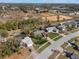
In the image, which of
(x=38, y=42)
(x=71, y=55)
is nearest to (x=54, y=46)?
(x=38, y=42)

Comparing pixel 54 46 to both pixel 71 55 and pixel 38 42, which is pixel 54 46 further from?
pixel 71 55

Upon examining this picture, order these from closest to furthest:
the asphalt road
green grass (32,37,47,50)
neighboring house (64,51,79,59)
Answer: neighboring house (64,51,79,59), the asphalt road, green grass (32,37,47,50)

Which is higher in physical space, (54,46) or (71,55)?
(71,55)

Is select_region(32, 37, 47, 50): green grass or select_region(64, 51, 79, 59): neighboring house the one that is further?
select_region(32, 37, 47, 50): green grass

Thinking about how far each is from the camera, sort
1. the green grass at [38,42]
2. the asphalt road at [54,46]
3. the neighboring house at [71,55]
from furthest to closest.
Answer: the green grass at [38,42], the asphalt road at [54,46], the neighboring house at [71,55]

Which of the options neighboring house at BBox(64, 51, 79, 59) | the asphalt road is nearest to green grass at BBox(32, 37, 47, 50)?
the asphalt road

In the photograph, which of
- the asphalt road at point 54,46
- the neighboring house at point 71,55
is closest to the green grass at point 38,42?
the asphalt road at point 54,46

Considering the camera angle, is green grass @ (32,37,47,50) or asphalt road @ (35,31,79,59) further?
green grass @ (32,37,47,50)

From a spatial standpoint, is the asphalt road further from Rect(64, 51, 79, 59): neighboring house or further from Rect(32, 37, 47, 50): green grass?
Rect(64, 51, 79, 59): neighboring house

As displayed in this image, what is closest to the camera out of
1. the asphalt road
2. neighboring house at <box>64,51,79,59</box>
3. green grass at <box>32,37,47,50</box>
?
neighboring house at <box>64,51,79,59</box>

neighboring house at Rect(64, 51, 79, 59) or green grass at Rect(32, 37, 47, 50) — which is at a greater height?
neighboring house at Rect(64, 51, 79, 59)

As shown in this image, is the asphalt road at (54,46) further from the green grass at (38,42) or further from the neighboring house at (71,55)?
the neighboring house at (71,55)
